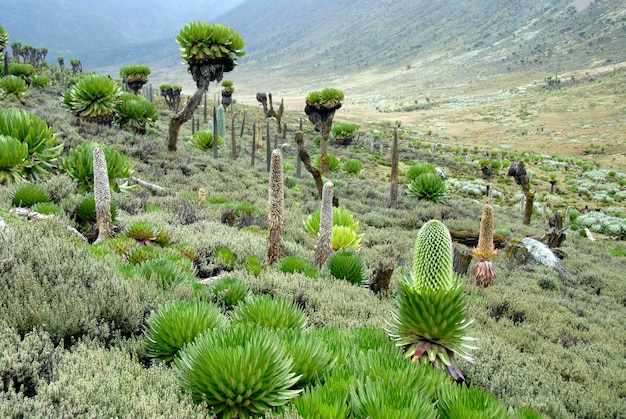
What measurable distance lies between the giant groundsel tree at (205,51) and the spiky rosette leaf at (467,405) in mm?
11797

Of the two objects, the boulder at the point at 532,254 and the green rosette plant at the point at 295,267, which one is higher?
the green rosette plant at the point at 295,267

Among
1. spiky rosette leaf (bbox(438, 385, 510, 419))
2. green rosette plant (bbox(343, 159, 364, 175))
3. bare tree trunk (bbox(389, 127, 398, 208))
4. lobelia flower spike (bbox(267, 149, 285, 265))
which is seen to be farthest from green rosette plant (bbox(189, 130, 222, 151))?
spiky rosette leaf (bbox(438, 385, 510, 419))

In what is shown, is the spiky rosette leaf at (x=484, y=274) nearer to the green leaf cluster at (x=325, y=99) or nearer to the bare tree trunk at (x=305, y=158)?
the bare tree trunk at (x=305, y=158)

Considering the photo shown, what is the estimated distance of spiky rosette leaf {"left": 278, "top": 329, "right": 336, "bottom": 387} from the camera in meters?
2.80

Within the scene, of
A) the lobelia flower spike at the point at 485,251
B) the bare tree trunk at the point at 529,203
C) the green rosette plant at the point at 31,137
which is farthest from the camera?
the bare tree trunk at the point at 529,203

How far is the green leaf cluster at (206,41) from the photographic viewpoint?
41.2 ft

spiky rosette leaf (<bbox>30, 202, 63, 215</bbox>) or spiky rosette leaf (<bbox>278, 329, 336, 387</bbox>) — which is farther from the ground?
spiky rosette leaf (<bbox>30, 202, 63, 215</bbox>)

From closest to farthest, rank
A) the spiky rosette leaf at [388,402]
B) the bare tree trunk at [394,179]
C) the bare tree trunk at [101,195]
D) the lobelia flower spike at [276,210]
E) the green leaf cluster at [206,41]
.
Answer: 1. the spiky rosette leaf at [388,402]
2. the bare tree trunk at [101,195]
3. the lobelia flower spike at [276,210]
4. the green leaf cluster at [206,41]
5. the bare tree trunk at [394,179]

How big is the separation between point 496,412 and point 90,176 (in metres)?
7.80

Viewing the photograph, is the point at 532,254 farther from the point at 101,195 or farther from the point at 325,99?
the point at 101,195

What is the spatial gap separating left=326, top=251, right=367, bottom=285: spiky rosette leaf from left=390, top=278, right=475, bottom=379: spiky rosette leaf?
3.22 metres

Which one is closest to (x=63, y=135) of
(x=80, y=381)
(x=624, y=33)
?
(x=80, y=381)

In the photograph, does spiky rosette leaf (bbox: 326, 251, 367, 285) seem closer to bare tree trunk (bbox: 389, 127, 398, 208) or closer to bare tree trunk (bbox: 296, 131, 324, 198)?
bare tree trunk (bbox: 296, 131, 324, 198)

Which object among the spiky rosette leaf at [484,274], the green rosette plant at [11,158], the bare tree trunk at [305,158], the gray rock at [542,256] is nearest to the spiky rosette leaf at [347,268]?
the spiky rosette leaf at [484,274]
